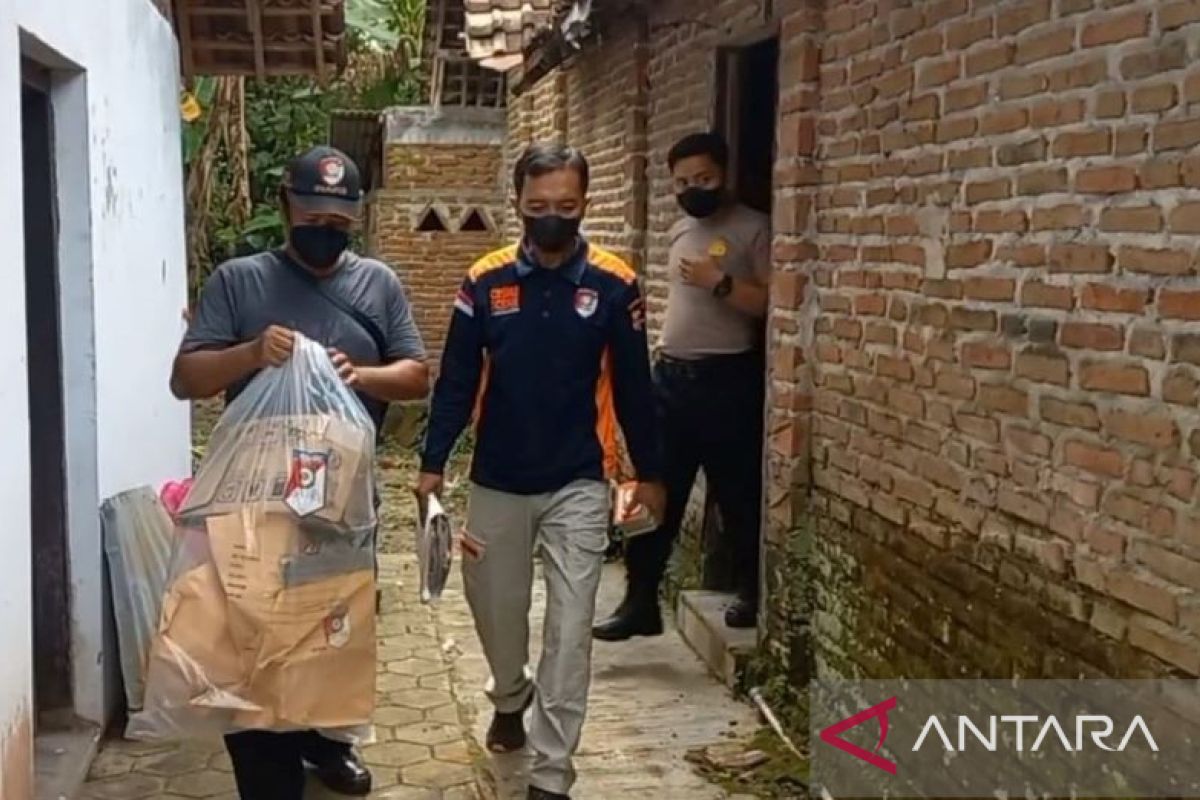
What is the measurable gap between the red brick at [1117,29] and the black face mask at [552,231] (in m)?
1.49

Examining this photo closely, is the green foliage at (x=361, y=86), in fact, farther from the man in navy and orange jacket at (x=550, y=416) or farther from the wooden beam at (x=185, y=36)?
the man in navy and orange jacket at (x=550, y=416)

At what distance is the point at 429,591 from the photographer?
13.8 ft

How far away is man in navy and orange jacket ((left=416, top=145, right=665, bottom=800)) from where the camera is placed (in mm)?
4059

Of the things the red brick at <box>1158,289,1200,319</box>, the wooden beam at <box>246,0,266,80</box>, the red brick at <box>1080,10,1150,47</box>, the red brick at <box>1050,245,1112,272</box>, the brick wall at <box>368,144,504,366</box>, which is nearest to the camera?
the red brick at <box>1158,289,1200,319</box>

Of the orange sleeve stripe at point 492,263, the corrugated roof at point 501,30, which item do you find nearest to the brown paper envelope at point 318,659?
the orange sleeve stripe at point 492,263

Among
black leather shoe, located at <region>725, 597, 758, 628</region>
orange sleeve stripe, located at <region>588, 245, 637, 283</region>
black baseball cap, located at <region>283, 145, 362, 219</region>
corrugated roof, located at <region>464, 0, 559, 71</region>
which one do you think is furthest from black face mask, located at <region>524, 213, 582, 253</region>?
corrugated roof, located at <region>464, 0, 559, 71</region>

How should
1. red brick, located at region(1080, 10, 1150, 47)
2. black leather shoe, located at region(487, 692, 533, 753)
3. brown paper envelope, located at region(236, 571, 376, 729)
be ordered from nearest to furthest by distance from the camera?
red brick, located at region(1080, 10, 1150, 47), brown paper envelope, located at region(236, 571, 376, 729), black leather shoe, located at region(487, 692, 533, 753)

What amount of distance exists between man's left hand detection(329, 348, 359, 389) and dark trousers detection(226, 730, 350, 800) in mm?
955

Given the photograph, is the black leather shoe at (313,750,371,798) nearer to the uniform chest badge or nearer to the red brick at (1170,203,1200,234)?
the uniform chest badge

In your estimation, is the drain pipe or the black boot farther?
the black boot

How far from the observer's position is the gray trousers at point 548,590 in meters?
4.02

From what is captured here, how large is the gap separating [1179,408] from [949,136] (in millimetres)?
1286

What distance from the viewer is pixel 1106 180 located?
3105mm

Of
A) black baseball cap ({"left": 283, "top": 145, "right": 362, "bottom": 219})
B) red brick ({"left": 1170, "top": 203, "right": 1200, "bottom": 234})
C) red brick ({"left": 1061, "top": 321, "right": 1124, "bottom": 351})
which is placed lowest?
red brick ({"left": 1061, "top": 321, "right": 1124, "bottom": 351})
